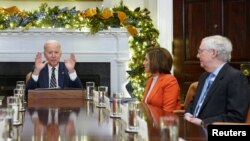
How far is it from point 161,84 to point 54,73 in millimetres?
1201

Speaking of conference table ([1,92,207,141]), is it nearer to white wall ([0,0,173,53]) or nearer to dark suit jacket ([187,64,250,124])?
dark suit jacket ([187,64,250,124])

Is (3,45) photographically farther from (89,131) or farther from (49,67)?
(89,131)

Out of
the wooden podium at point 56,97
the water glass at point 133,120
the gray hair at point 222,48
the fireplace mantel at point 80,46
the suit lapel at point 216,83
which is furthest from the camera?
the fireplace mantel at point 80,46

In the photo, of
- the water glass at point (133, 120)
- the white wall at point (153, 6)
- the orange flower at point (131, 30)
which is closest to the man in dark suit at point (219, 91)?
the water glass at point (133, 120)

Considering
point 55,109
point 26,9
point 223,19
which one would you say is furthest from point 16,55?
point 55,109

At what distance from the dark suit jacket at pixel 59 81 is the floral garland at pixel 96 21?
6.58ft

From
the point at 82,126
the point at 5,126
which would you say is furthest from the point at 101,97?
the point at 5,126

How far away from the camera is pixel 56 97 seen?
3.70 meters

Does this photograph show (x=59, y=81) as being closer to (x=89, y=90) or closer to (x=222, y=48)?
(x=89, y=90)

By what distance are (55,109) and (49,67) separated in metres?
1.35

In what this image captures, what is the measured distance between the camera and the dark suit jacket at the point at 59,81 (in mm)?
4133

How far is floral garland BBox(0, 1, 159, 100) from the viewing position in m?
6.32

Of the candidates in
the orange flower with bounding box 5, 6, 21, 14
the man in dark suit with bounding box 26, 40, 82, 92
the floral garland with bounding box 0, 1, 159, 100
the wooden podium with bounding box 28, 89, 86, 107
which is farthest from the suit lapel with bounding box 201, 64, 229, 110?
the orange flower with bounding box 5, 6, 21, 14

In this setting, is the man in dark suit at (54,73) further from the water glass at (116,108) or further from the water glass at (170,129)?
the water glass at (170,129)
